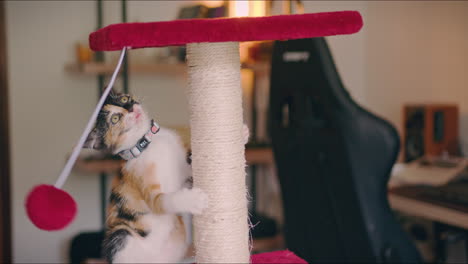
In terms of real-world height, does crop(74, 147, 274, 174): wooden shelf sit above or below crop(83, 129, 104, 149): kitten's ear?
below

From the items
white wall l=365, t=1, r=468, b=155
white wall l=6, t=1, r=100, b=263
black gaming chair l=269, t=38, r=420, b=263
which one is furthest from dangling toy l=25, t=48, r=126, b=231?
white wall l=365, t=1, r=468, b=155

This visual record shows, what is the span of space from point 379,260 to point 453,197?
43 cm

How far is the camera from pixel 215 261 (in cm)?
60

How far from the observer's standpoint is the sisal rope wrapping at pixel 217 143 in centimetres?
58

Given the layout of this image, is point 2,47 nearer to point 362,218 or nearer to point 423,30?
point 362,218

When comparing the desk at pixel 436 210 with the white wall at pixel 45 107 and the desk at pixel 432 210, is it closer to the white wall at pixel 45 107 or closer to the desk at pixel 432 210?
the desk at pixel 432 210

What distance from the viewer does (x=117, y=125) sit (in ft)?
1.84

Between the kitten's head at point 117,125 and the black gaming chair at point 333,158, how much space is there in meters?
0.53

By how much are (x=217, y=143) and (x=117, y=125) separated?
132mm

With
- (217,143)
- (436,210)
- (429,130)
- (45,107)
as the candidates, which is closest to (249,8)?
(217,143)

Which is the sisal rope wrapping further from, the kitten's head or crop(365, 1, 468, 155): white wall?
crop(365, 1, 468, 155): white wall

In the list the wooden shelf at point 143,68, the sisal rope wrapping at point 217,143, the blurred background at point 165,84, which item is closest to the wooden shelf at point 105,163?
the blurred background at point 165,84

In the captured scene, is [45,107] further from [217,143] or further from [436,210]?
[436,210]

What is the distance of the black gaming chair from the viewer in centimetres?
98
